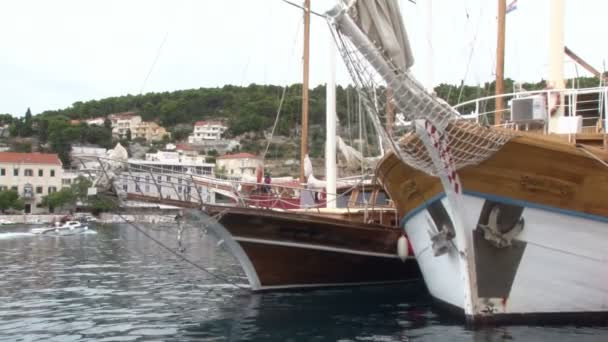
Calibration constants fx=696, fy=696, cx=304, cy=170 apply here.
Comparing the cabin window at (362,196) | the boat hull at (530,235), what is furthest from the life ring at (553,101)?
the cabin window at (362,196)

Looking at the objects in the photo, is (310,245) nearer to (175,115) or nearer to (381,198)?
(381,198)

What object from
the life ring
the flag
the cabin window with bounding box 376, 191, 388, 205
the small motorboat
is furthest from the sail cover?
the small motorboat

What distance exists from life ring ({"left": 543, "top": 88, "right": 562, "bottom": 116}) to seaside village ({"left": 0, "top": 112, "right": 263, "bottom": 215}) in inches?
285

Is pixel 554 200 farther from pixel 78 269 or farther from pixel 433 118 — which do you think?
pixel 78 269

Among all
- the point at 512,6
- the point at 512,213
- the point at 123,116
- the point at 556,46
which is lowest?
the point at 512,213

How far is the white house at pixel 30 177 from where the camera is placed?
91.4 m

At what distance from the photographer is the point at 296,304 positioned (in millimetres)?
15109

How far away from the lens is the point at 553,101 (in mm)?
12859

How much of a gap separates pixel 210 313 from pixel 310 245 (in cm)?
295

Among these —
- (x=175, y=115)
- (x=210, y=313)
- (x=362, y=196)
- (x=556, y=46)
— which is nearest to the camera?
(x=556, y=46)

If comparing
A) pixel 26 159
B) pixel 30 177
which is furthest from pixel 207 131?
pixel 30 177

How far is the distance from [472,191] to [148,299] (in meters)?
9.05

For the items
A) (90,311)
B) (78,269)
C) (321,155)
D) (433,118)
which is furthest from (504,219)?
(321,155)

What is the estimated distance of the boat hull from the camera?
1108 centimetres
